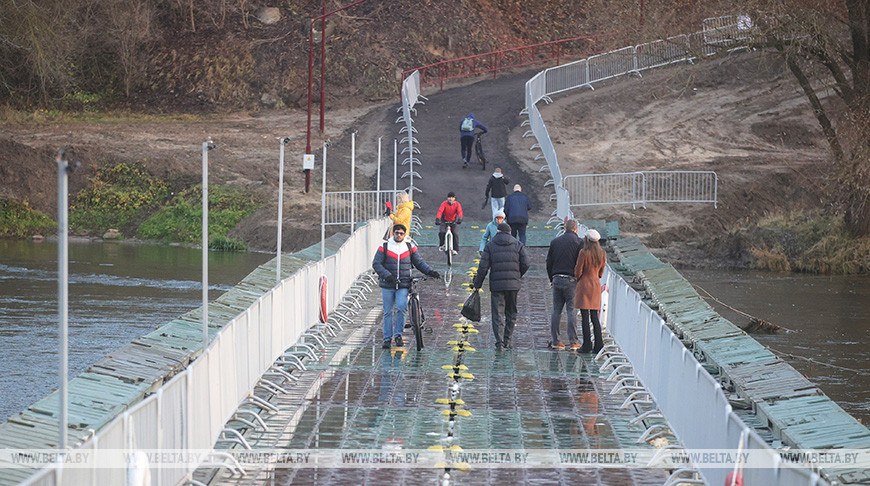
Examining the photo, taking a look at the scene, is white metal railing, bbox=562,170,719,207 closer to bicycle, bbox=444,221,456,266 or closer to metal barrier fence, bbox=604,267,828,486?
bicycle, bbox=444,221,456,266

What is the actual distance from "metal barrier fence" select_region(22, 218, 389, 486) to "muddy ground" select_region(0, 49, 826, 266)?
65.3ft

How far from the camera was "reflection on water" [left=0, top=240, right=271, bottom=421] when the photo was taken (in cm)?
1794

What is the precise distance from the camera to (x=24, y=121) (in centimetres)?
4791

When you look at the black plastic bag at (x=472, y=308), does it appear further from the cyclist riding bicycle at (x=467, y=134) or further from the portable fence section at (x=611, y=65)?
the portable fence section at (x=611, y=65)

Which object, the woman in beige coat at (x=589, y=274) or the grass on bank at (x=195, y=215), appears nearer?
the woman in beige coat at (x=589, y=274)

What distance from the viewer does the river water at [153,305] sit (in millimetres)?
18438

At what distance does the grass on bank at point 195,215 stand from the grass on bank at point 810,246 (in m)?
16.9

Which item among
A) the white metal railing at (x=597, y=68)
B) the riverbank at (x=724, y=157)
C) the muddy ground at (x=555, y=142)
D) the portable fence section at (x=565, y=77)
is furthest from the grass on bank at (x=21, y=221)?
the portable fence section at (x=565, y=77)

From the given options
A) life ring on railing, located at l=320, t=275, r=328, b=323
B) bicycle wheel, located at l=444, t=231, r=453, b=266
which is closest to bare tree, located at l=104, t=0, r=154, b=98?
bicycle wheel, located at l=444, t=231, r=453, b=266

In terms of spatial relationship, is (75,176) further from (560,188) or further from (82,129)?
(560,188)

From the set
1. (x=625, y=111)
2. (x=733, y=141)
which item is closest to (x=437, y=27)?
(x=625, y=111)

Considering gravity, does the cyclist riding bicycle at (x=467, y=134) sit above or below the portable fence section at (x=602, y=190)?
above

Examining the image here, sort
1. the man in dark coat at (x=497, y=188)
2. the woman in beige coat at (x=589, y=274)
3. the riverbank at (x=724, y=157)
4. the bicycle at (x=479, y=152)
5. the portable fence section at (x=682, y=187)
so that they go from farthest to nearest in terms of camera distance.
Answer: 1. the bicycle at (x=479, y=152)
2. the portable fence section at (x=682, y=187)
3. the riverbank at (x=724, y=157)
4. the man in dark coat at (x=497, y=188)
5. the woman in beige coat at (x=589, y=274)

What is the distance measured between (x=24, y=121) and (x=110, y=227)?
10651 mm
